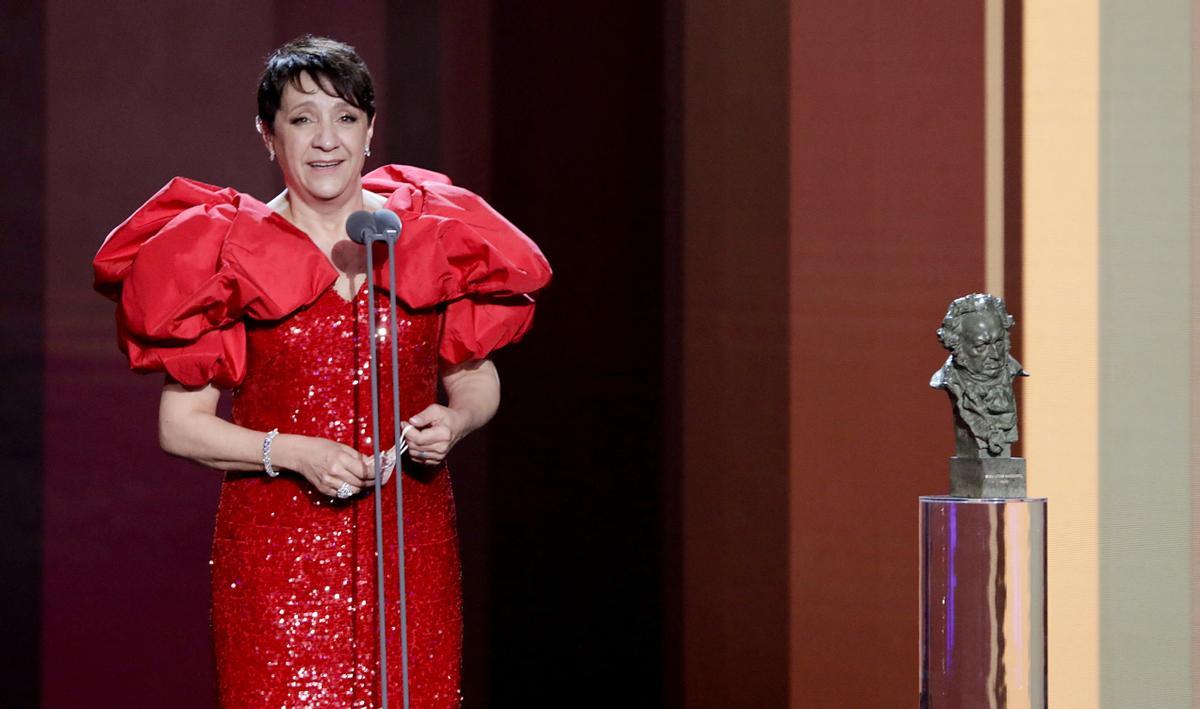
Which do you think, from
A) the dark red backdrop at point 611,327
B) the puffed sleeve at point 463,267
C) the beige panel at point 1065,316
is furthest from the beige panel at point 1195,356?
the puffed sleeve at point 463,267

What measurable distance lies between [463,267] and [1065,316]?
131cm

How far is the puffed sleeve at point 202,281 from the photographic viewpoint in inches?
71.5

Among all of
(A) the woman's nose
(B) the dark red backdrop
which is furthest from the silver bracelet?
(B) the dark red backdrop

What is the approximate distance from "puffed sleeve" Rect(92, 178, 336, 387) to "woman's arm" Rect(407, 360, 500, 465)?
0.72 ft

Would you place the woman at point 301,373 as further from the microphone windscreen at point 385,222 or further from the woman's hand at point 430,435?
the microphone windscreen at point 385,222

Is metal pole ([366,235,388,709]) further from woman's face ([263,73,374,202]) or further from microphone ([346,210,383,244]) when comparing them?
woman's face ([263,73,374,202])

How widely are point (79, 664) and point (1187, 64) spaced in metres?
2.40

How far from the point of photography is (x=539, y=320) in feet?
10.8

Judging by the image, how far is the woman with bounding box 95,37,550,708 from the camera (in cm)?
184

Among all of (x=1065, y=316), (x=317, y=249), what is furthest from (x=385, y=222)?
(x=1065, y=316)

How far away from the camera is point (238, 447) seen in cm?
184

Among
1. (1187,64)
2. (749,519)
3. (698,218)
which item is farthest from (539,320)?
(1187,64)

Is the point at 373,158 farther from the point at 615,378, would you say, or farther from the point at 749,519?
the point at 749,519

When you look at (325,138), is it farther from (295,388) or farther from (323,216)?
(295,388)
